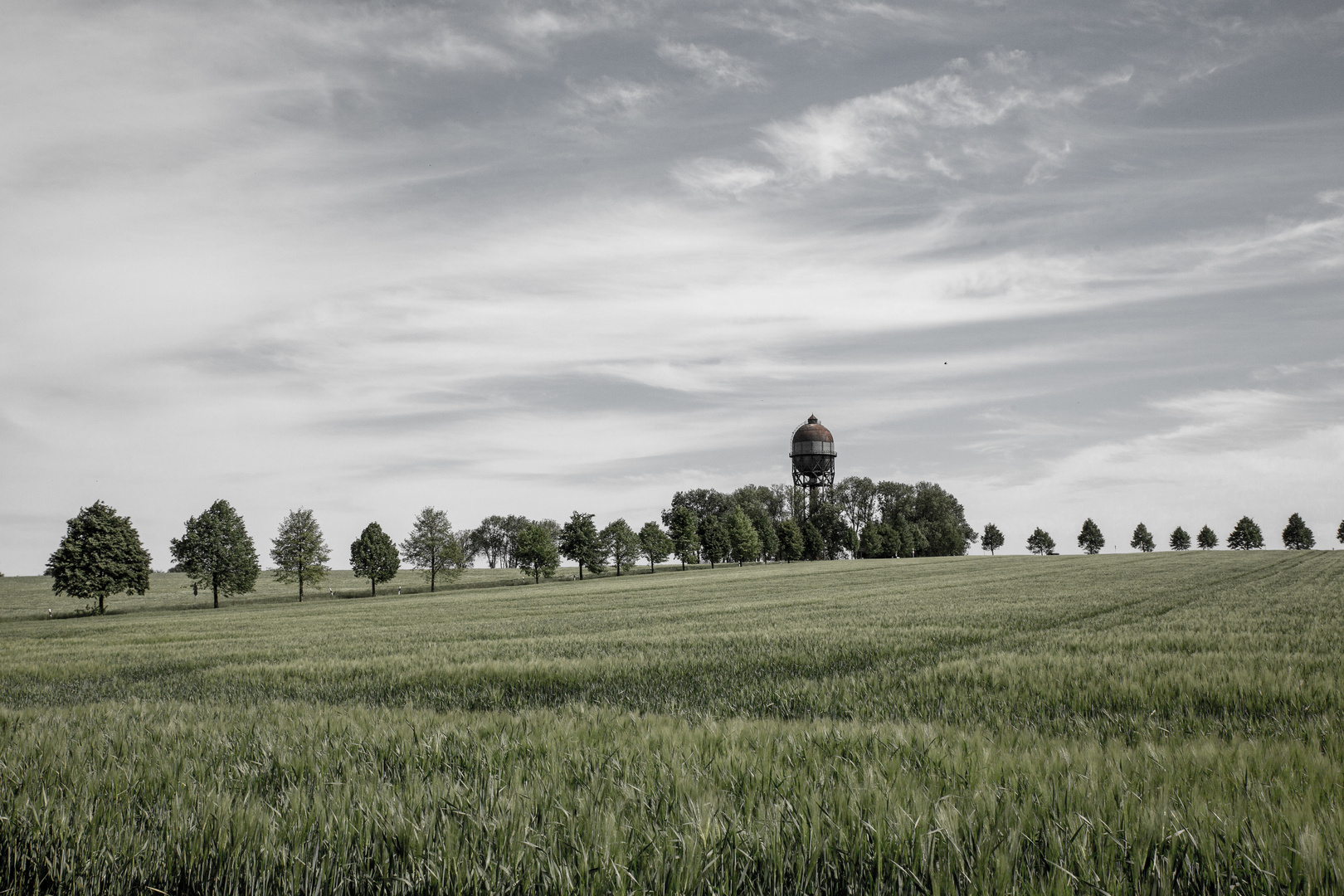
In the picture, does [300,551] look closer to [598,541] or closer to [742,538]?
[598,541]

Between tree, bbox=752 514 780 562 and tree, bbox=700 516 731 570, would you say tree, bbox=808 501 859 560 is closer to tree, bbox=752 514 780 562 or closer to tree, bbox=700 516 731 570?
tree, bbox=752 514 780 562

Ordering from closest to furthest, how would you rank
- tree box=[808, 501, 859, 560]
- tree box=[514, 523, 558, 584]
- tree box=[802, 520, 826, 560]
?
tree box=[514, 523, 558, 584], tree box=[802, 520, 826, 560], tree box=[808, 501, 859, 560]

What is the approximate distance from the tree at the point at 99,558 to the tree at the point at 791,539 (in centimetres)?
8897

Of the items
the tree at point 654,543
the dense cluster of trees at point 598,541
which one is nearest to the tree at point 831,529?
the dense cluster of trees at point 598,541

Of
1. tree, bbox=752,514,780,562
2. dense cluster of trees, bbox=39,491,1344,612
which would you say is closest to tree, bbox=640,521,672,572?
dense cluster of trees, bbox=39,491,1344,612

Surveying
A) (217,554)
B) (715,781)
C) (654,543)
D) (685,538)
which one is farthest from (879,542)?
(715,781)

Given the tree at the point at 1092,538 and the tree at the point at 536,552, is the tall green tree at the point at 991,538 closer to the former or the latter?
the tree at the point at 1092,538

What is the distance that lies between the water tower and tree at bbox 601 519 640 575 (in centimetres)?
3904

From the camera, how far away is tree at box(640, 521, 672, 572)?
10588 cm

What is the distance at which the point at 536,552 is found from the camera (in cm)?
8794

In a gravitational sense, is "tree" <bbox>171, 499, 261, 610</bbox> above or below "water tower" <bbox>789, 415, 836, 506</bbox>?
below

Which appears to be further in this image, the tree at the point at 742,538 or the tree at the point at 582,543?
the tree at the point at 742,538

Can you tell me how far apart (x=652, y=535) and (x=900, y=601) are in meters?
78.5

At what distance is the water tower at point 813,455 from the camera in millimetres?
124375
